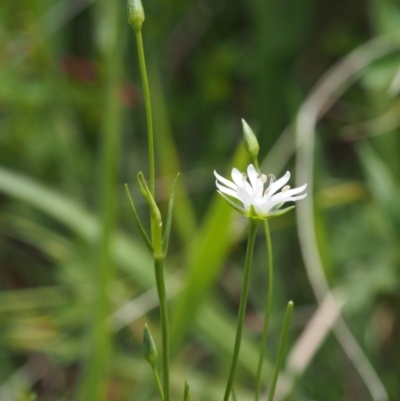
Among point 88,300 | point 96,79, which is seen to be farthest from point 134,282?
point 96,79

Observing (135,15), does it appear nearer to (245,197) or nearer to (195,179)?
(245,197)

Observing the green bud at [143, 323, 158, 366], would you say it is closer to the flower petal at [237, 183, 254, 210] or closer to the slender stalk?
the flower petal at [237, 183, 254, 210]

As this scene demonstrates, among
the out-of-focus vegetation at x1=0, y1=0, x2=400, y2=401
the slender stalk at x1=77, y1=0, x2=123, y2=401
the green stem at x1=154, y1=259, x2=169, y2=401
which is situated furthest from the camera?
the out-of-focus vegetation at x1=0, y1=0, x2=400, y2=401

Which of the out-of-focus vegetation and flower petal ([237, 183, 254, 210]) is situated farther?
the out-of-focus vegetation

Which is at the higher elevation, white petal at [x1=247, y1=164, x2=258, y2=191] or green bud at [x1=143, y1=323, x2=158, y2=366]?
white petal at [x1=247, y1=164, x2=258, y2=191]

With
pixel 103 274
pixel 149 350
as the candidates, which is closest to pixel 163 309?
pixel 149 350

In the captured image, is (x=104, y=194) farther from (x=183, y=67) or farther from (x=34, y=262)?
(x=183, y=67)

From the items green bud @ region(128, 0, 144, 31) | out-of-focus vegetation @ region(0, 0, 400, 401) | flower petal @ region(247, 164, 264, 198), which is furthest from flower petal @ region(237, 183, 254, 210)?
out-of-focus vegetation @ region(0, 0, 400, 401)

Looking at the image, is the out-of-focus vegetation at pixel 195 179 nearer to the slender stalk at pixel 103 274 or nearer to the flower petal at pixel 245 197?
A: the slender stalk at pixel 103 274
